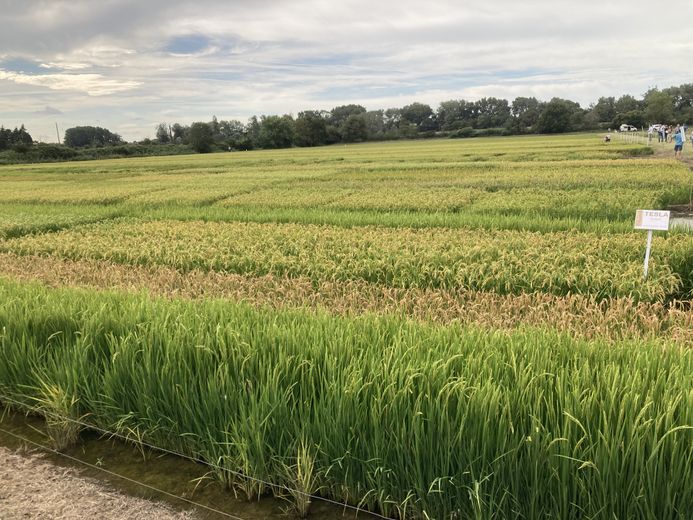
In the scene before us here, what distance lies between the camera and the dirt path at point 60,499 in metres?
2.94

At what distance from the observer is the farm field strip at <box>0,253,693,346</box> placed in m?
5.24

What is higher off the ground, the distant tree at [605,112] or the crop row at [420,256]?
the distant tree at [605,112]

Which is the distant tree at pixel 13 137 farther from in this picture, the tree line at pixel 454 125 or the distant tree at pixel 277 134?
the distant tree at pixel 277 134

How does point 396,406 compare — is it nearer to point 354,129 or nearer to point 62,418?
point 62,418

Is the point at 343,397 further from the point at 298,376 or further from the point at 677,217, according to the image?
the point at 677,217

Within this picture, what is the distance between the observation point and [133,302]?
16.7 feet

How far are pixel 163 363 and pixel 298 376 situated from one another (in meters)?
1.08

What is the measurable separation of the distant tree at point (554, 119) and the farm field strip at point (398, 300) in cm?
11855

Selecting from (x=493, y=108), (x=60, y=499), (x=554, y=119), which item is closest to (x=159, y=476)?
(x=60, y=499)

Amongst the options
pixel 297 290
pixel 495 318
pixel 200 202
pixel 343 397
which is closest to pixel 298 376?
pixel 343 397

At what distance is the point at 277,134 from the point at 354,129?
1859cm

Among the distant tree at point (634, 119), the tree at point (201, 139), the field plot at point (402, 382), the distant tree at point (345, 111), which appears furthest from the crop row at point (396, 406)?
the distant tree at point (345, 111)

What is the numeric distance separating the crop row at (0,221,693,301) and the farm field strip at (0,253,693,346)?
386 mm

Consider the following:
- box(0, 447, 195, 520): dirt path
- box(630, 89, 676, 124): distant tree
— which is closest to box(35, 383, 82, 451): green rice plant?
box(0, 447, 195, 520): dirt path
